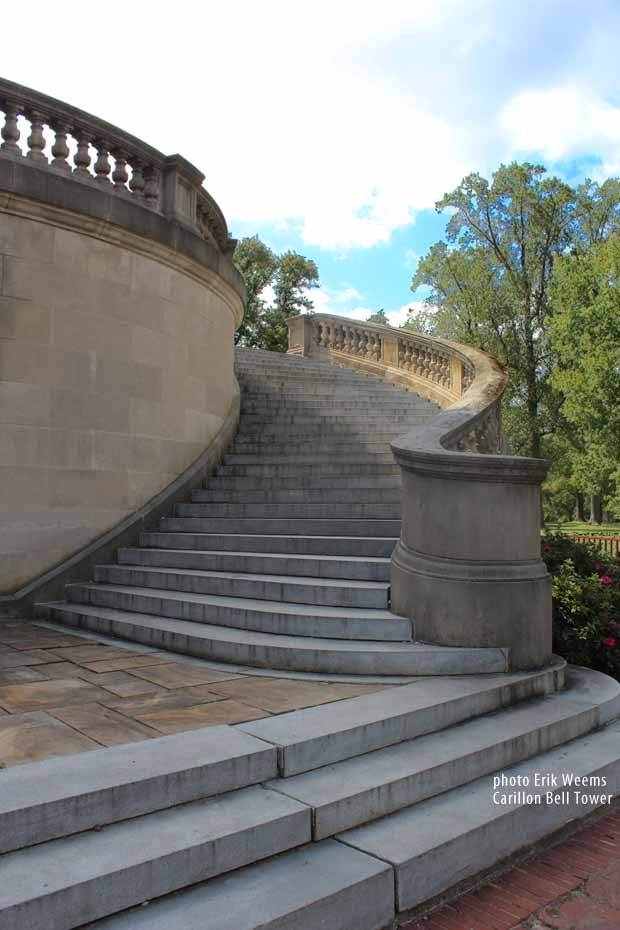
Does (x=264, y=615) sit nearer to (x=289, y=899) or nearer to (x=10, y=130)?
(x=289, y=899)

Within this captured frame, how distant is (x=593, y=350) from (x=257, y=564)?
72.5 feet

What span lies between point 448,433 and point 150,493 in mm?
3895

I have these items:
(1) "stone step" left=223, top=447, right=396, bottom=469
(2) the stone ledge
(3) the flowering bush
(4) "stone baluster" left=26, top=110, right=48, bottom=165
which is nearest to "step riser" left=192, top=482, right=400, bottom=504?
(1) "stone step" left=223, top=447, right=396, bottom=469

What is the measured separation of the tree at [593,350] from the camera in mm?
24531

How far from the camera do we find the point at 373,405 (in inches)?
474

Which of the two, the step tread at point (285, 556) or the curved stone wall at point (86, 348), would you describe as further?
the curved stone wall at point (86, 348)

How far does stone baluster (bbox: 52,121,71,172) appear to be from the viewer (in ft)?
24.0

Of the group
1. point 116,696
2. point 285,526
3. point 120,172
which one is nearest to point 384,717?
point 116,696

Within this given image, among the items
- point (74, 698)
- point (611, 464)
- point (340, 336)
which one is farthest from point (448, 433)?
point (611, 464)

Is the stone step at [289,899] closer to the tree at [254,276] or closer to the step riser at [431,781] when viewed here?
the step riser at [431,781]

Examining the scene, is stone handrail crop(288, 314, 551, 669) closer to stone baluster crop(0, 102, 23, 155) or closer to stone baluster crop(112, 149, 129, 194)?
stone baluster crop(112, 149, 129, 194)

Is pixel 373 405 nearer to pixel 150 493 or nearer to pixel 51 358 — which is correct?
pixel 150 493

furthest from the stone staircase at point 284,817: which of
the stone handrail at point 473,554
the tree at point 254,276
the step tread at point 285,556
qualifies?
the tree at point 254,276

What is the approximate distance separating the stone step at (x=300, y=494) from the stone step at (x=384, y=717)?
11.9ft
